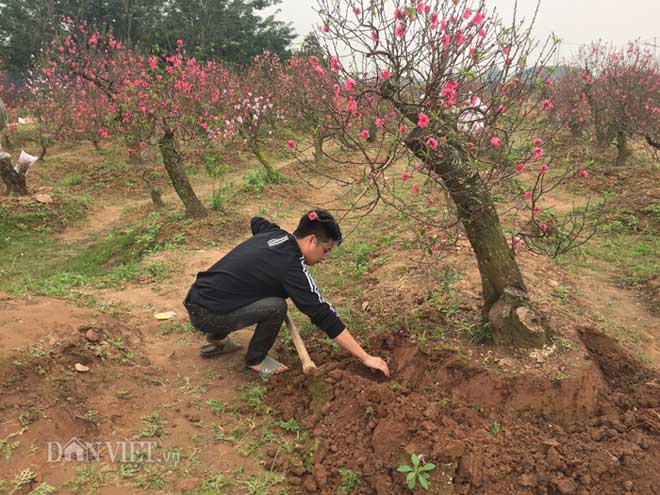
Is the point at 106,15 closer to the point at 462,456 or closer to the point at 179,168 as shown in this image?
the point at 179,168

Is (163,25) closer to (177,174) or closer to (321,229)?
(177,174)

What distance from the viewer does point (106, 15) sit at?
23375 mm

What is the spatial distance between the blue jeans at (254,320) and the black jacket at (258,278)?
42mm

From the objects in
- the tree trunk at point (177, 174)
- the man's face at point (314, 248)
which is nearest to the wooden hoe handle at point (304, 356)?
the man's face at point (314, 248)

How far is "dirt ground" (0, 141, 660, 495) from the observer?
2.23m

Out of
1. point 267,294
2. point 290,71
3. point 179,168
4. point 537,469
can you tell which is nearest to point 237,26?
point 290,71

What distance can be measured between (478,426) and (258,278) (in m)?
1.56

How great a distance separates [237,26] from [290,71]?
1052cm

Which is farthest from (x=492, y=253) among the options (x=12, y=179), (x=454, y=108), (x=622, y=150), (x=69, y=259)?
(x=622, y=150)

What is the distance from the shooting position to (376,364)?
287cm

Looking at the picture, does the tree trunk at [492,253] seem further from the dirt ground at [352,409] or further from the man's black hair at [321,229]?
the man's black hair at [321,229]

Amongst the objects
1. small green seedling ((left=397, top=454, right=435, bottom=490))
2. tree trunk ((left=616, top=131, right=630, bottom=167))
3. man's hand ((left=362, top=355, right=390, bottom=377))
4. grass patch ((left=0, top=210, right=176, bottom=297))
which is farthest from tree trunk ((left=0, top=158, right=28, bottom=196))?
A: tree trunk ((left=616, top=131, right=630, bottom=167))

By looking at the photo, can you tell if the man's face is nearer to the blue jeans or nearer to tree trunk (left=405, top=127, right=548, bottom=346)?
the blue jeans

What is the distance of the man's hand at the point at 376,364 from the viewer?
9.38 ft
